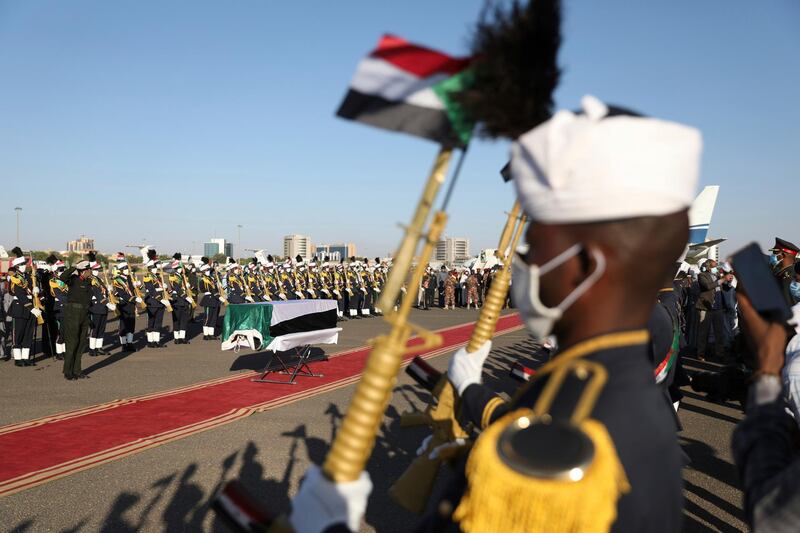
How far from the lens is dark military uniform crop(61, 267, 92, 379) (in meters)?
9.36

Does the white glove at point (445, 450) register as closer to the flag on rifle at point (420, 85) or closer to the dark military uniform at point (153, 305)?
the flag on rifle at point (420, 85)

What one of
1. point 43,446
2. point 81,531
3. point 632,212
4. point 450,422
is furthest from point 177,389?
point 632,212

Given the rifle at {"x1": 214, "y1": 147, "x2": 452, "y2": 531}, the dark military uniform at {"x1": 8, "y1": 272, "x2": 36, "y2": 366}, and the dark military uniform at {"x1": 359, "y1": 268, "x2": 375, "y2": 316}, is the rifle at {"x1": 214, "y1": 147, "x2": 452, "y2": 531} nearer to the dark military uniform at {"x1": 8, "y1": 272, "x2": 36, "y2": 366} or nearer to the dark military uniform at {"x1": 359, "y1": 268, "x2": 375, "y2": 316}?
the dark military uniform at {"x1": 8, "y1": 272, "x2": 36, "y2": 366}

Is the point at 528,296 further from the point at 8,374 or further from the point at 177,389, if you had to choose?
the point at 8,374

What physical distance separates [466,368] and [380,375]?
115 centimetres

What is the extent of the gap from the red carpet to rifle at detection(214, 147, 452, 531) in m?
4.83

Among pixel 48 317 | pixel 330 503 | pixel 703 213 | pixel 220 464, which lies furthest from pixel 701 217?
pixel 48 317

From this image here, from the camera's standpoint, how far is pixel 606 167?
1176 millimetres

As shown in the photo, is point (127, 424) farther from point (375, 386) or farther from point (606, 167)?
point (606, 167)

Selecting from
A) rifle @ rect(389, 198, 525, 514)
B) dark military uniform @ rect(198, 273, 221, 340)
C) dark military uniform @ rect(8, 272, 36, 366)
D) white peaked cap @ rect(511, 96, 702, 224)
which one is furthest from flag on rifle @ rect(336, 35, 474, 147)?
dark military uniform @ rect(198, 273, 221, 340)

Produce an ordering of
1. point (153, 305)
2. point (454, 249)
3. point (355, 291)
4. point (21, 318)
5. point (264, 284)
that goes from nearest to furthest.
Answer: point (21, 318)
point (153, 305)
point (264, 284)
point (355, 291)
point (454, 249)

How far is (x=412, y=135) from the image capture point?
133 centimetres

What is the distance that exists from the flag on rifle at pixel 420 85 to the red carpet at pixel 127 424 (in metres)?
5.30

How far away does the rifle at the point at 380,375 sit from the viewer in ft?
3.83
